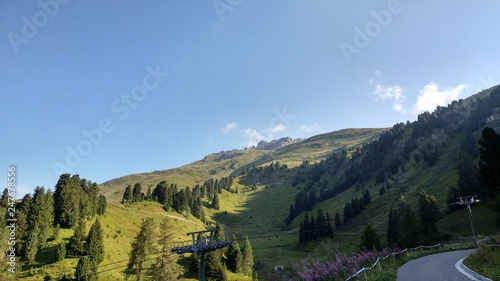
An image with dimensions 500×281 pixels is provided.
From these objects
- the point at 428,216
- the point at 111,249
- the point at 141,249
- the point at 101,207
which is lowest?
the point at 428,216

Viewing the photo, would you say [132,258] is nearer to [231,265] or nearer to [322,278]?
[231,265]

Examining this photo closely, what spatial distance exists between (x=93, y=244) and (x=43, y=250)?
9313 mm

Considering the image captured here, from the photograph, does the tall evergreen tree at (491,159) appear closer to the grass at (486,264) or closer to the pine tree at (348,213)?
the grass at (486,264)

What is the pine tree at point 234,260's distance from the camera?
82.5 metres

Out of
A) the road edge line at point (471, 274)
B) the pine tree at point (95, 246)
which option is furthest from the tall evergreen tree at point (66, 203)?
the road edge line at point (471, 274)

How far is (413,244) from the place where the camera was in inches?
2820

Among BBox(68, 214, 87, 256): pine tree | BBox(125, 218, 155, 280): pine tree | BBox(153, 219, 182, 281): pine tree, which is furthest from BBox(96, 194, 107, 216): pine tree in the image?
BBox(153, 219, 182, 281): pine tree

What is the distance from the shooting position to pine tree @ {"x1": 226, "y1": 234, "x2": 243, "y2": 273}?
3247 inches

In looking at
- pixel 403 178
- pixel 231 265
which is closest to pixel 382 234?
pixel 231 265

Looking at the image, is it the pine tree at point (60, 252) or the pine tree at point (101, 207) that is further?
the pine tree at point (101, 207)

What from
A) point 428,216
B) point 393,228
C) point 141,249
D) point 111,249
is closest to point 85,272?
point 141,249

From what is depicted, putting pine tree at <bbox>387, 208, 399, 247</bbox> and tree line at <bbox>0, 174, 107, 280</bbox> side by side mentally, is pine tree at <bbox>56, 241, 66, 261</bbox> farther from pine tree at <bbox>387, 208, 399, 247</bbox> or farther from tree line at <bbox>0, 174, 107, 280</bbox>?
pine tree at <bbox>387, 208, 399, 247</bbox>

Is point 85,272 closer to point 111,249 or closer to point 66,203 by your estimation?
point 111,249

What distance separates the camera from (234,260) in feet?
274
